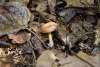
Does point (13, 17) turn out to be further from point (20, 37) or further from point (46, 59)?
point (46, 59)

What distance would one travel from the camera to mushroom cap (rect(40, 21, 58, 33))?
9.63 ft

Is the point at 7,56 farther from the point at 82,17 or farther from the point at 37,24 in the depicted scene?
the point at 82,17

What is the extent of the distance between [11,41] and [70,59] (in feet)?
2.02

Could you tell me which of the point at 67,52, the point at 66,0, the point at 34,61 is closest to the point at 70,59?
the point at 67,52

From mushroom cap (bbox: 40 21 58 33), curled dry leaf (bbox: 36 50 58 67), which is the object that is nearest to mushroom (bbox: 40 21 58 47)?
mushroom cap (bbox: 40 21 58 33)

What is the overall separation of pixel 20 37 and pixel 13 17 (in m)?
0.27

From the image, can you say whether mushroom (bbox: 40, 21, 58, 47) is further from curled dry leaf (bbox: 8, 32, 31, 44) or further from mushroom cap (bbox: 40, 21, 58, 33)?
curled dry leaf (bbox: 8, 32, 31, 44)

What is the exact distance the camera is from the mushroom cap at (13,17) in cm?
288

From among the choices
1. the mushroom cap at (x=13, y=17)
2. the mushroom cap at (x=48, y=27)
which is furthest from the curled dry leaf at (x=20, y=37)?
the mushroom cap at (x=48, y=27)

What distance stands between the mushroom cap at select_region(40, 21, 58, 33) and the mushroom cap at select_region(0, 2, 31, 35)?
0.60 ft

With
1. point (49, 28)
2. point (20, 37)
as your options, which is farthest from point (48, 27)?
point (20, 37)

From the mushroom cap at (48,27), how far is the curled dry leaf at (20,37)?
6.7 inches

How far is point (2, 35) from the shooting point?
2824 millimetres

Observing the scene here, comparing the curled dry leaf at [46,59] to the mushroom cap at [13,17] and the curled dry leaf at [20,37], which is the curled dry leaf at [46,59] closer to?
the curled dry leaf at [20,37]
